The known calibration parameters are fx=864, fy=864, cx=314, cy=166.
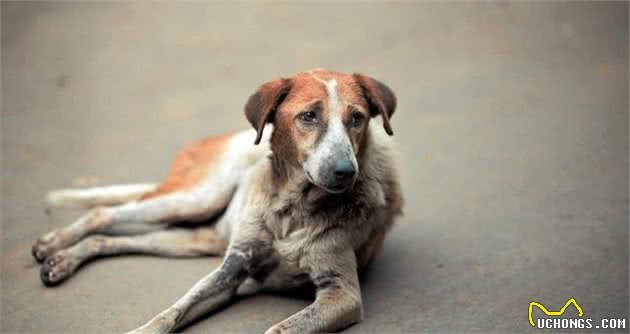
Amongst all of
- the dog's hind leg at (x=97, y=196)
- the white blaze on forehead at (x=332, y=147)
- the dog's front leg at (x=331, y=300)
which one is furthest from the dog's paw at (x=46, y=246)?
the white blaze on forehead at (x=332, y=147)

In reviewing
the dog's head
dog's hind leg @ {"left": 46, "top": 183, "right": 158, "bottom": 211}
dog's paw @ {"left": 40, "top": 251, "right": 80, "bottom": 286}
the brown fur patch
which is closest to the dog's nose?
the dog's head

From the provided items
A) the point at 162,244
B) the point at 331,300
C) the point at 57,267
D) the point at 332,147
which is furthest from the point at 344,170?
the point at 57,267

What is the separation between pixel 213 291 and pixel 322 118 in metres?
1.02

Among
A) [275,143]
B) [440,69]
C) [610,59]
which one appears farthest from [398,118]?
[275,143]

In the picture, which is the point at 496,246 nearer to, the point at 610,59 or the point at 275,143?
the point at 275,143

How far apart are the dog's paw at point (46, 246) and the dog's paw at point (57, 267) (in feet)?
0.48

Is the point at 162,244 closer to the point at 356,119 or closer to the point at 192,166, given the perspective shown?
the point at 192,166

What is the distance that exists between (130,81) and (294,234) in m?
4.48

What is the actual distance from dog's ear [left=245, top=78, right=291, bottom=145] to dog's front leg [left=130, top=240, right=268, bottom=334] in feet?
1.90

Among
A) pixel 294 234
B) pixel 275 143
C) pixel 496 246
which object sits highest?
pixel 275 143

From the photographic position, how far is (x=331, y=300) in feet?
13.5

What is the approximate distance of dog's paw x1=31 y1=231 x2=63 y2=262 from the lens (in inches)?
194

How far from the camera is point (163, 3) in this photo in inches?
399

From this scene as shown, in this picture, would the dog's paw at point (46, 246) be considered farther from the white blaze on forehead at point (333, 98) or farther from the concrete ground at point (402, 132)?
the white blaze on forehead at point (333, 98)
